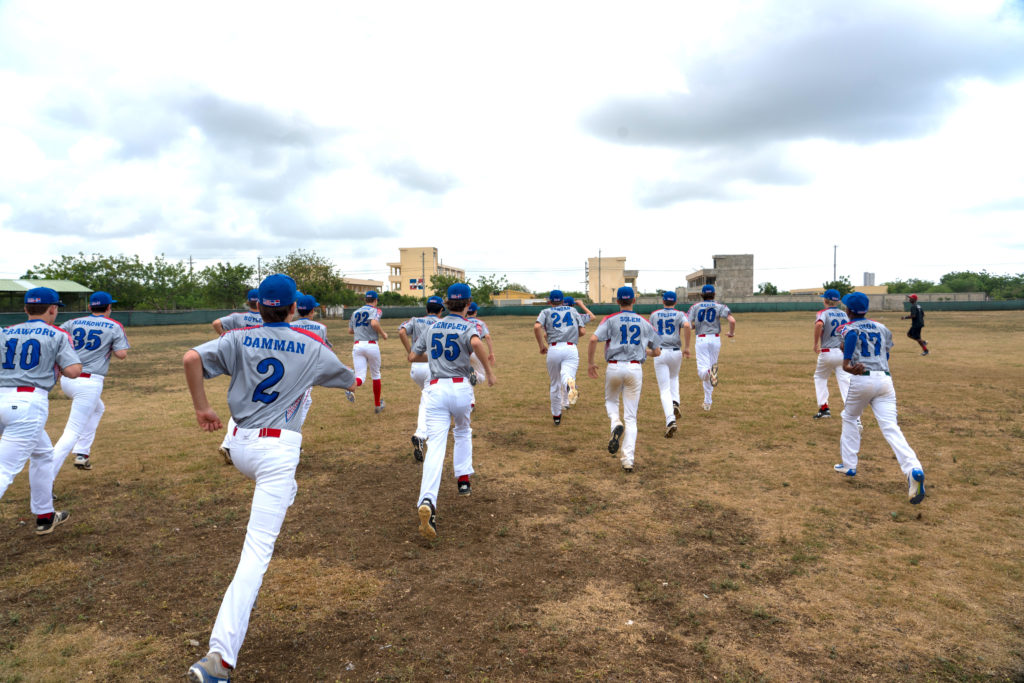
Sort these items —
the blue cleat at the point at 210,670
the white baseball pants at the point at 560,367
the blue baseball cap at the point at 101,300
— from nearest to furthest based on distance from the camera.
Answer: the blue cleat at the point at 210,670, the blue baseball cap at the point at 101,300, the white baseball pants at the point at 560,367

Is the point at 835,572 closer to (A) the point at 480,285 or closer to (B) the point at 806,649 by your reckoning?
(B) the point at 806,649

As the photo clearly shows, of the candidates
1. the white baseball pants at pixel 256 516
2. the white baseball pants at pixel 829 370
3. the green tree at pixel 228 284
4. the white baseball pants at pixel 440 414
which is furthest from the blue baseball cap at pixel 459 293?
the green tree at pixel 228 284

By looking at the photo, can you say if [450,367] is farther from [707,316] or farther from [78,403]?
[707,316]

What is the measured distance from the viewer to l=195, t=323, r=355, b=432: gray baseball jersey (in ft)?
12.0

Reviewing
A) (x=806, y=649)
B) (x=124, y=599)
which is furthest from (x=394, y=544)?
(x=806, y=649)

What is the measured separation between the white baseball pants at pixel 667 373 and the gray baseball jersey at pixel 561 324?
1586 mm

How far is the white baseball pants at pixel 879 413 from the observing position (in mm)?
6207

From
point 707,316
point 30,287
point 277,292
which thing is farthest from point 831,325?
point 30,287

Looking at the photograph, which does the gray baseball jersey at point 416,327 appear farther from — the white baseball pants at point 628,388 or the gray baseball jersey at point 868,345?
the gray baseball jersey at point 868,345

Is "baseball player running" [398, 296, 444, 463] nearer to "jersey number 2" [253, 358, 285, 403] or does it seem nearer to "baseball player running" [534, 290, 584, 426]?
"baseball player running" [534, 290, 584, 426]

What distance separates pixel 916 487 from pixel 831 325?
4577 millimetres

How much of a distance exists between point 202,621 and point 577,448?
5771 mm

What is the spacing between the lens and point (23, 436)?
5195mm

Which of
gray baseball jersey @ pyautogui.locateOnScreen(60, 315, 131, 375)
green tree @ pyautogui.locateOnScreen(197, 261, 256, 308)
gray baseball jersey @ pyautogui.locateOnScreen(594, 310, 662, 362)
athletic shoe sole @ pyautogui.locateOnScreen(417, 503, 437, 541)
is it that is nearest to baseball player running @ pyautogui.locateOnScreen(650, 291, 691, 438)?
gray baseball jersey @ pyautogui.locateOnScreen(594, 310, 662, 362)
